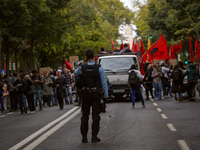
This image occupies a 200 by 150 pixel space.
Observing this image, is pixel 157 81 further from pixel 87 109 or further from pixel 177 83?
pixel 87 109

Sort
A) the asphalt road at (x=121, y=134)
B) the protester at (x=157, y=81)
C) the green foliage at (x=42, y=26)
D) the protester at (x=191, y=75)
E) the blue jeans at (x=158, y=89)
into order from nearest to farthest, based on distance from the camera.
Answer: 1. the asphalt road at (x=121, y=134)
2. the protester at (x=191, y=75)
3. the blue jeans at (x=158, y=89)
4. the protester at (x=157, y=81)
5. the green foliage at (x=42, y=26)

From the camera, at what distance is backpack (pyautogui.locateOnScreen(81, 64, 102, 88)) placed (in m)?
9.84

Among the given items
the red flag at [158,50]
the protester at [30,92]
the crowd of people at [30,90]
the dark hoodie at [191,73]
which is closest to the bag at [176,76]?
the dark hoodie at [191,73]

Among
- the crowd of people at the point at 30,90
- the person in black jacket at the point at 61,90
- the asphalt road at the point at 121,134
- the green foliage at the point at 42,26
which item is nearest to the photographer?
the asphalt road at the point at 121,134

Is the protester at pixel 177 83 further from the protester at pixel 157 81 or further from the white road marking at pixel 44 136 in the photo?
the white road marking at pixel 44 136

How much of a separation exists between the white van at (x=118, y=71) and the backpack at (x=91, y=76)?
13.0m

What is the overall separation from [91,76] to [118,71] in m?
13.4

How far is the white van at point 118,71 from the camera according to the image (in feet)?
75.1

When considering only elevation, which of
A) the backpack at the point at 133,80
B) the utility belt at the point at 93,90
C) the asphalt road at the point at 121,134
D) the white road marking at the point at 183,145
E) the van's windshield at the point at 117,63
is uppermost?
the van's windshield at the point at 117,63

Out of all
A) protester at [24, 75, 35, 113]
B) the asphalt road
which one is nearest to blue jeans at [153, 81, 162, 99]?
protester at [24, 75, 35, 113]

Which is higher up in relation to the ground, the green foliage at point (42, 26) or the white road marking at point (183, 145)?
the green foliage at point (42, 26)

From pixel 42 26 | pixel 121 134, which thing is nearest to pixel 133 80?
pixel 121 134

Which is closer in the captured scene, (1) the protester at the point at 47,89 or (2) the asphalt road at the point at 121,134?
(2) the asphalt road at the point at 121,134

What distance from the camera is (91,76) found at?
9.86 metres
